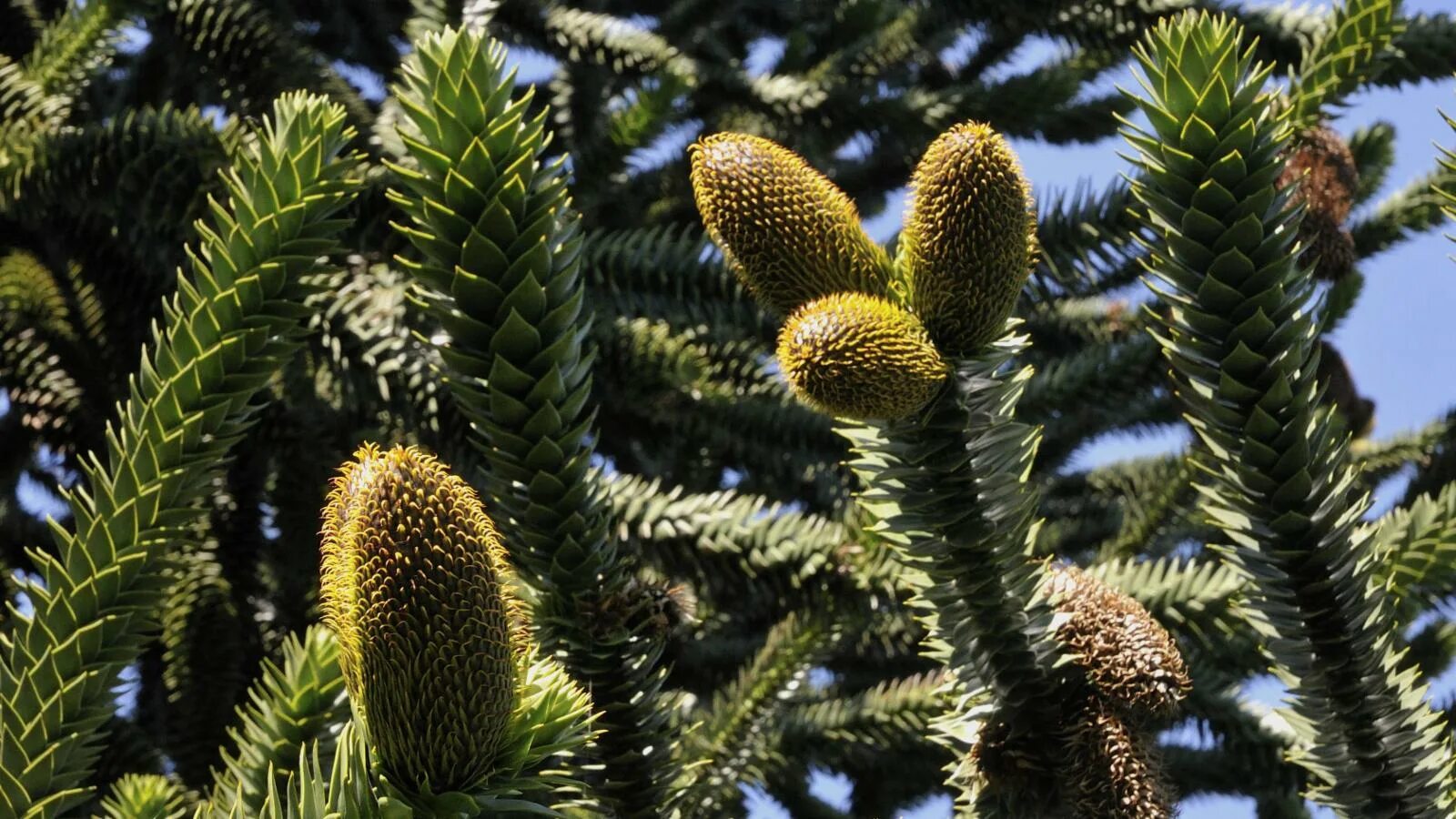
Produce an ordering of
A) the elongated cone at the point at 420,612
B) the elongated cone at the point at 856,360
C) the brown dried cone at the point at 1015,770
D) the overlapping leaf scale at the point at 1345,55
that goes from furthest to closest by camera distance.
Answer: the overlapping leaf scale at the point at 1345,55
the brown dried cone at the point at 1015,770
the elongated cone at the point at 856,360
the elongated cone at the point at 420,612

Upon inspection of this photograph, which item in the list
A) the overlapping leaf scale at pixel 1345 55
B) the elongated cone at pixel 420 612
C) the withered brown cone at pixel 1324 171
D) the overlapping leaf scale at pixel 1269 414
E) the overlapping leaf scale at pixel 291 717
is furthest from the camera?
the withered brown cone at pixel 1324 171

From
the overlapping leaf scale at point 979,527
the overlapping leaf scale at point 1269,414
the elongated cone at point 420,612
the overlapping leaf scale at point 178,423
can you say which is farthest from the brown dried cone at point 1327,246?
the elongated cone at point 420,612

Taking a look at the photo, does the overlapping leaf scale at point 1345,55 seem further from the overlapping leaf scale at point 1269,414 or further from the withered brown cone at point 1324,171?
the overlapping leaf scale at point 1269,414

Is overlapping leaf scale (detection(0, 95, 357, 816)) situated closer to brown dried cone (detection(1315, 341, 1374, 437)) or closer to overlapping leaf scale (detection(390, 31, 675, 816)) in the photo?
overlapping leaf scale (detection(390, 31, 675, 816))

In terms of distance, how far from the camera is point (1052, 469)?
376 cm

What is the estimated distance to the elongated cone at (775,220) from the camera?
1.46 metres

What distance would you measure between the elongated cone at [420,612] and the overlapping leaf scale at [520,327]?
32 cm

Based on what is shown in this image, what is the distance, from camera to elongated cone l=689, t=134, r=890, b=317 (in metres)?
1.46

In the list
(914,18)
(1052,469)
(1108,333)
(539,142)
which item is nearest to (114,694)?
(539,142)

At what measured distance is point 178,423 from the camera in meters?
1.57

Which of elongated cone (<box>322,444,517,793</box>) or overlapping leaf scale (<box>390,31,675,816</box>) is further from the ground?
overlapping leaf scale (<box>390,31,675,816</box>)

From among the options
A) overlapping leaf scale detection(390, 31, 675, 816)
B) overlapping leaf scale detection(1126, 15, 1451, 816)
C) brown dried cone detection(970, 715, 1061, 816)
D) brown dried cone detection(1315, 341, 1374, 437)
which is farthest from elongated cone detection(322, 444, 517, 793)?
brown dried cone detection(1315, 341, 1374, 437)

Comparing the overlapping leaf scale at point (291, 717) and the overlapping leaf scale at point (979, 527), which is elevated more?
the overlapping leaf scale at point (979, 527)

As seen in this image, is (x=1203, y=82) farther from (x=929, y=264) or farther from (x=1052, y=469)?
(x=1052, y=469)
